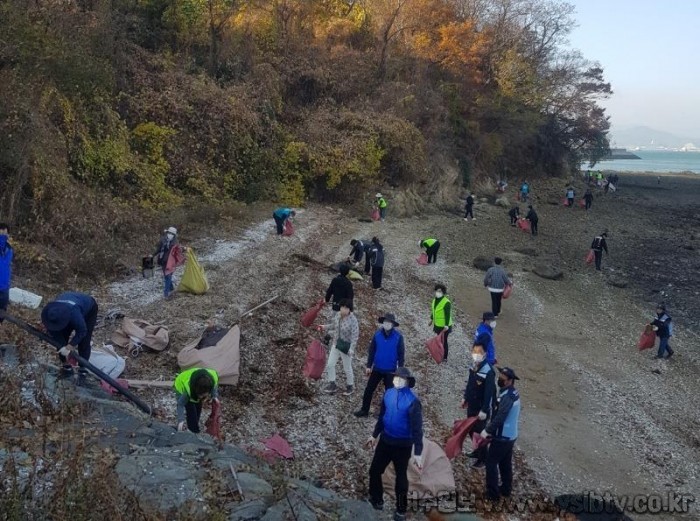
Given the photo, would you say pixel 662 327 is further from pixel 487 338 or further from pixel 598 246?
pixel 598 246

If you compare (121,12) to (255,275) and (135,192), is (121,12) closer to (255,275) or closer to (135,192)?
(135,192)

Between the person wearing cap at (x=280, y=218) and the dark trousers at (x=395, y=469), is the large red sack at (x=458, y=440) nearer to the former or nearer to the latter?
the dark trousers at (x=395, y=469)

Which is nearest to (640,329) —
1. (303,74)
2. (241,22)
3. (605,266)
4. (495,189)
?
(605,266)

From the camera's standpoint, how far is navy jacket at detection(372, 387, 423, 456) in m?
6.53

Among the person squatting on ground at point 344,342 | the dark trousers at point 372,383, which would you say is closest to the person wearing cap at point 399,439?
the dark trousers at point 372,383

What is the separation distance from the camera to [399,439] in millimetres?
6582

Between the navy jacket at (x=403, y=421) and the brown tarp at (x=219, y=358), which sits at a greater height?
the navy jacket at (x=403, y=421)

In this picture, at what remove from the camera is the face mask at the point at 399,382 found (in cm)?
673

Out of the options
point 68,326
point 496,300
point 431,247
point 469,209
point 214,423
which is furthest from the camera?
point 469,209

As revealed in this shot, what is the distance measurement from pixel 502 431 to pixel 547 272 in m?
16.2

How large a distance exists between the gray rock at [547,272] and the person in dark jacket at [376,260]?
26.6 ft

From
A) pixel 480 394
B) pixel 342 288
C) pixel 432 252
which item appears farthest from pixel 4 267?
pixel 432 252

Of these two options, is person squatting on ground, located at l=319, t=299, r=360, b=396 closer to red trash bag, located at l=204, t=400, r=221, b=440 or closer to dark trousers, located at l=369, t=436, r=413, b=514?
red trash bag, located at l=204, t=400, r=221, b=440

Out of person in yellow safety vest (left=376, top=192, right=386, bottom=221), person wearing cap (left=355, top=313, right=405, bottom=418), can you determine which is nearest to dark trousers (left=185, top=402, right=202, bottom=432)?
person wearing cap (left=355, top=313, right=405, bottom=418)
